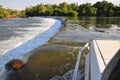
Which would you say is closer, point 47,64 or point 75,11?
point 47,64

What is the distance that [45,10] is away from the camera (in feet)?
188

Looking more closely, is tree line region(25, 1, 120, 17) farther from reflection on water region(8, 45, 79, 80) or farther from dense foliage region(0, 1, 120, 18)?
reflection on water region(8, 45, 79, 80)

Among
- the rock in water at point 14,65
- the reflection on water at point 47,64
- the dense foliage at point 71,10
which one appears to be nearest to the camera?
the reflection on water at point 47,64

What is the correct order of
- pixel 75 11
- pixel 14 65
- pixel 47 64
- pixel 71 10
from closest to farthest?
1. pixel 14 65
2. pixel 47 64
3. pixel 75 11
4. pixel 71 10

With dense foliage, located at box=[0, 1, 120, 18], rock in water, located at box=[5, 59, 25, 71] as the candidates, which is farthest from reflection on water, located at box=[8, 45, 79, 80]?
dense foliage, located at box=[0, 1, 120, 18]

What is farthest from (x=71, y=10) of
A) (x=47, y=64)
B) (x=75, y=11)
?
(x=47, y=64)

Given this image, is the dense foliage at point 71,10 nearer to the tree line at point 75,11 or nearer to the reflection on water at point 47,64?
the tree line at point 75,11

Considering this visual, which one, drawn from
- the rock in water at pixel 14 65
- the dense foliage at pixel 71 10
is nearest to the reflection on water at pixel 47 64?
the rock in water at pixel 14 65

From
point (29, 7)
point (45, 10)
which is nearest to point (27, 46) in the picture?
point (45, 10)

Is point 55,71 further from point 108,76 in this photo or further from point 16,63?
point 108,76

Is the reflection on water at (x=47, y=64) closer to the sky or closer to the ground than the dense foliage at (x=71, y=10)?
closer to the sky

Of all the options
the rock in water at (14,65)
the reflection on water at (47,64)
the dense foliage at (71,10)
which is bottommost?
the dense foliage at (71,10)

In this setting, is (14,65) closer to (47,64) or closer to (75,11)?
(47,64)

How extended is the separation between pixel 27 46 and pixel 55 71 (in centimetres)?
320
